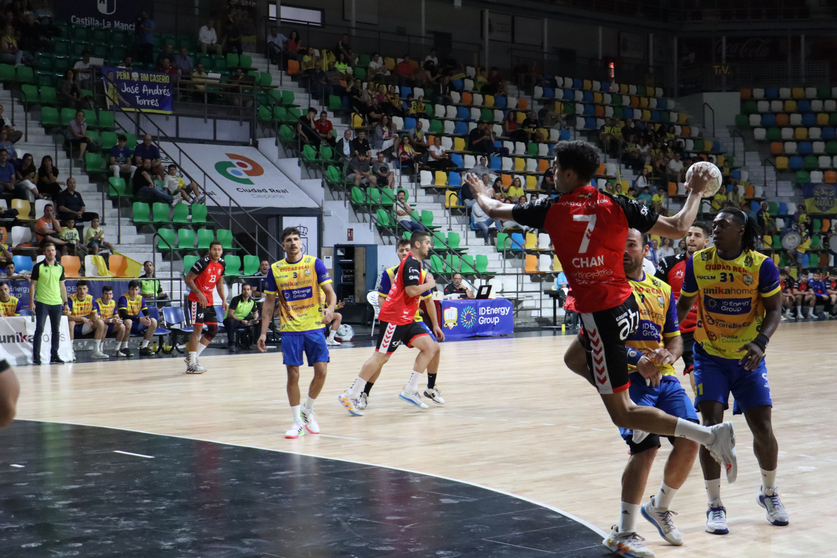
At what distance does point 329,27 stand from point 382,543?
25.6 metres

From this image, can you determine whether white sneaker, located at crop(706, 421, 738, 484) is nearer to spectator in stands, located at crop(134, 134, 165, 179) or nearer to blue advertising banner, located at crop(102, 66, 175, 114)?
spectator in stands, located at crop(134, 134, 165, 179)

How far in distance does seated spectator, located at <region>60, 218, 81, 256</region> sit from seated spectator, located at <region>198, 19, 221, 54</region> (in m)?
8.65

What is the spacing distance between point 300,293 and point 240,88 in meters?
16.6

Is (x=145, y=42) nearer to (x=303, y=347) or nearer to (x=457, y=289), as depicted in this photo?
(x=457, y=289)

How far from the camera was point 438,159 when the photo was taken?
26.4m

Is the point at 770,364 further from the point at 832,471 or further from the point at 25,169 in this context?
the point at 25,169

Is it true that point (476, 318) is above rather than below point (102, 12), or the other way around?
below

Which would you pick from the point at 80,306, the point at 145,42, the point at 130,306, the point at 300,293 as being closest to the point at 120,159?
the point at 145,42

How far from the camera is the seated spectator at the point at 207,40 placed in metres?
25.1

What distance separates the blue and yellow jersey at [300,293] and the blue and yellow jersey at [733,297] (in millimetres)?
4051

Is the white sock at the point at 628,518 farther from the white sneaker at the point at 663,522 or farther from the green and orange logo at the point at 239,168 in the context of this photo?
the green and orange logo at the point at 239,168

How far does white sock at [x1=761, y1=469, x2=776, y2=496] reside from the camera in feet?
17.9

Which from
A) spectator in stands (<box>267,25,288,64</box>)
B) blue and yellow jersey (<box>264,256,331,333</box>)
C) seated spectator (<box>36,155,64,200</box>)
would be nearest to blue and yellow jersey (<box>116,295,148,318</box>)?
seated spectator (<box>36,155,64,200</box>)

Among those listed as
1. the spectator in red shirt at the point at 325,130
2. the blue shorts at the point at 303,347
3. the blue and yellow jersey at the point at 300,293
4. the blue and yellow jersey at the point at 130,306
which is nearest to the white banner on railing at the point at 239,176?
the spectator in red shirt at the point at 325,130
